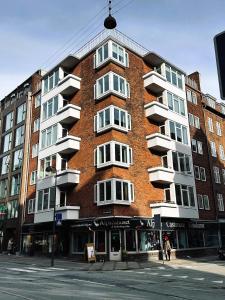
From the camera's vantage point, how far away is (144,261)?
26.0m

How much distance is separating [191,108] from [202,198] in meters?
10.6

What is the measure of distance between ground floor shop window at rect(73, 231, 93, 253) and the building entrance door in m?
2.16

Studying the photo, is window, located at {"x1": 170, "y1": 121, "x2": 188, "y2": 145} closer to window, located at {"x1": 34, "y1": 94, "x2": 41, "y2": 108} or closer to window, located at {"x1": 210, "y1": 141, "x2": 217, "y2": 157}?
window, located at {"x1": 210, "y1": 141, "x2": 217, "y2": 157}

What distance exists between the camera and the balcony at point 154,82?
3259 centimetres

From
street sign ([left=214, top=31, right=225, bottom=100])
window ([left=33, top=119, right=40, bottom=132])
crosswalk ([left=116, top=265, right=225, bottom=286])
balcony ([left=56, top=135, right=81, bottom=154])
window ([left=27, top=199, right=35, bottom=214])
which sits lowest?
crosswalk ([left=116, top=265, right=225, bottom=286])

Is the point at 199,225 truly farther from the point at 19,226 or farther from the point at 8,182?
the point at 8,182

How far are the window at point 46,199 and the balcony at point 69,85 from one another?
10.0 meters

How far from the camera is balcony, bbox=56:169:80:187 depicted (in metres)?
29.3

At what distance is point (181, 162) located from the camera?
3303 cm

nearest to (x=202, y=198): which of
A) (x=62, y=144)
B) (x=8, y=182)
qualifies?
(x=62, y=144)

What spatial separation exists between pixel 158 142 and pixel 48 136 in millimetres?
11803

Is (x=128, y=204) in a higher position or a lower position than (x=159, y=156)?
lower

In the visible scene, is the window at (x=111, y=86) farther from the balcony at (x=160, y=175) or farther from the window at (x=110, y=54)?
the balcony at (x=160, y=175)

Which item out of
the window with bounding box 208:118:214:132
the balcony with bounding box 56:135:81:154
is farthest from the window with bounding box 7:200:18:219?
the window with bounding box 208:118:214:132
